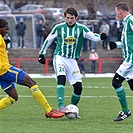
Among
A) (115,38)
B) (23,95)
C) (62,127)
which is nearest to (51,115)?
(62,127)

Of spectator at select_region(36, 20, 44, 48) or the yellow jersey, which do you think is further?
spectator at select_region(36, 20, 44, 48)

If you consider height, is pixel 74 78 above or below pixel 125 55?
below

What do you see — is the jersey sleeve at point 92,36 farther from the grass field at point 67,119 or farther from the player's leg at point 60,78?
the grass field at point 67,119

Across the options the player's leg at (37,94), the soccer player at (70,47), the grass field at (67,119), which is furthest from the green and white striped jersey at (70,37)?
the player's leg at (37,94)

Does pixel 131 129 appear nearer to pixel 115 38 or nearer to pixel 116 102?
pixel 116 102

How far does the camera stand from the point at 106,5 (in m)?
39.6

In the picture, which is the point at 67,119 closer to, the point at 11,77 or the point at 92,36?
the point at 11,77

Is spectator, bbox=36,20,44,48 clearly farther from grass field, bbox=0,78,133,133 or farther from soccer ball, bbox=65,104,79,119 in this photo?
soccer ball, bbox=65,104,79,119

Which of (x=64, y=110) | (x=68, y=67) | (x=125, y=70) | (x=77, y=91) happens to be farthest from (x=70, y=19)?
(x=64, y=110)

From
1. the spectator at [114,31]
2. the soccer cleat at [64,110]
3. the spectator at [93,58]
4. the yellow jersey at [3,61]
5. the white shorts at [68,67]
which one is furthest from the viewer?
the spectator at [114,31]

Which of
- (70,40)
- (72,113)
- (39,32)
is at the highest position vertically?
(70,40)

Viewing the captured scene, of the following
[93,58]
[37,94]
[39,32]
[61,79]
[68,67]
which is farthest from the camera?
[39,32]

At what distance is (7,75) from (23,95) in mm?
6105

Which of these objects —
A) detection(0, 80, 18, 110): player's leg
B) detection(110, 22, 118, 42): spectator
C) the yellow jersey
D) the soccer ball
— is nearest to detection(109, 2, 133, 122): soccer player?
the soccer ball
